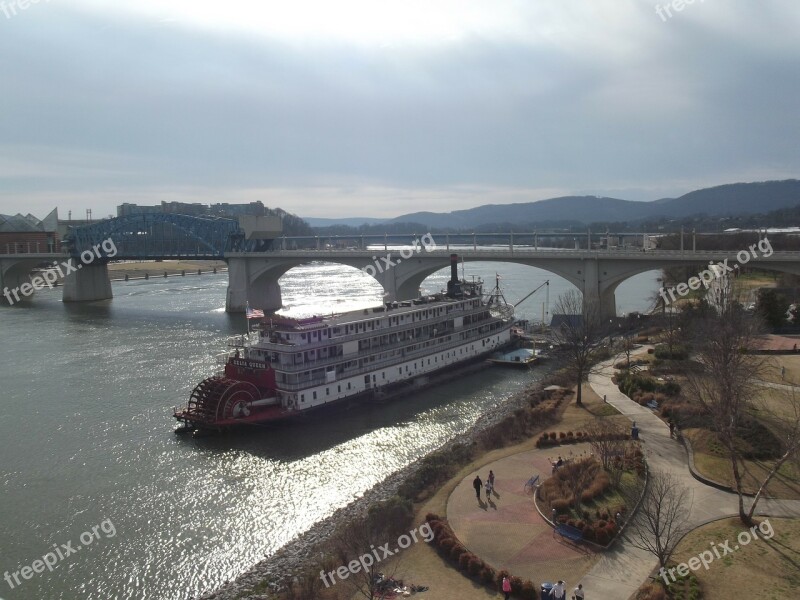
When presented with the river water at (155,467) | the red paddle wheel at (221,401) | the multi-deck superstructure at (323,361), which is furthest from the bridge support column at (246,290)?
the red paddle wheel at (221,401)

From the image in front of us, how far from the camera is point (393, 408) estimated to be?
33531 millimetres

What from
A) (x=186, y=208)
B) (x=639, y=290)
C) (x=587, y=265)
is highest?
(x=186, y=208)

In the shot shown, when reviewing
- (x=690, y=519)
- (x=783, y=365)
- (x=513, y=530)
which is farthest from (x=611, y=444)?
(x=783, y=365)

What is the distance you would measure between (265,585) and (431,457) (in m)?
8.72

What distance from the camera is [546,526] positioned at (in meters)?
17.3

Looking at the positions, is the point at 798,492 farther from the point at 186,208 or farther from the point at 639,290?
the point at 186,208

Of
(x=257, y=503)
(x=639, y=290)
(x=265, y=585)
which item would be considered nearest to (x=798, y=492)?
(x=265, y=585)

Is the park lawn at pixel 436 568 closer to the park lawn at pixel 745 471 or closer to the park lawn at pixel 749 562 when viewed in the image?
the park lawn at pixel 749 562

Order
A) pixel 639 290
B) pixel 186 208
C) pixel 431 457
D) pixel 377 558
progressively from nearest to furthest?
pixel 377 558 < pixel 431 457 < pixel 639 290 < pixel 186 208

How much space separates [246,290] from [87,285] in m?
24.9

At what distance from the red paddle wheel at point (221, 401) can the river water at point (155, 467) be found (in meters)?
1.04

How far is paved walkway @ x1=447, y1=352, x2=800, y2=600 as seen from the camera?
579 inches

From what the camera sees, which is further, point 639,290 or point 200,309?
point 639,290

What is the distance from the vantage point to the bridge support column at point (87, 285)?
271 ft
